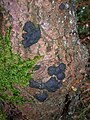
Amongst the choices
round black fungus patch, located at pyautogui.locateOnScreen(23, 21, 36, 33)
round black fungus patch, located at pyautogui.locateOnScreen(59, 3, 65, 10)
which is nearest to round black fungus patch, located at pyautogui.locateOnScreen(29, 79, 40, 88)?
round black fungus patch, located at pyautogui.locateOnScreen(23, 21, 36, 33)


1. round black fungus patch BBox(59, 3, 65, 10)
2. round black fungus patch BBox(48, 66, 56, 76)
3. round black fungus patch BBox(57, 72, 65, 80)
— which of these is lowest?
round black fungus patch BBox(57, 72, 65, 80)

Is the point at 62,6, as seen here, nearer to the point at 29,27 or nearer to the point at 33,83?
the point at 29,27

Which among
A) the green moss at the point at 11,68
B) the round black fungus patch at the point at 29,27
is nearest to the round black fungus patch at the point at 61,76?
the green moss at the point at 11,68

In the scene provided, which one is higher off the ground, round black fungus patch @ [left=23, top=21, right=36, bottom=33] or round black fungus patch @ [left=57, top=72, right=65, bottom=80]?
round black fungus patch @ [left=23, top=21, right=36, bottom=33]

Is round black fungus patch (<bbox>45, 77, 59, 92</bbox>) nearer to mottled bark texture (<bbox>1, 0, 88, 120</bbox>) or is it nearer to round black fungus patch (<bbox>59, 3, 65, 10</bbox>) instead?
mottled bark texture (<bbox>1, 0, 88, 120</bbox>)

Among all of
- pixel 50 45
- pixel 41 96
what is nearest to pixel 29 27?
pixel 50 45
